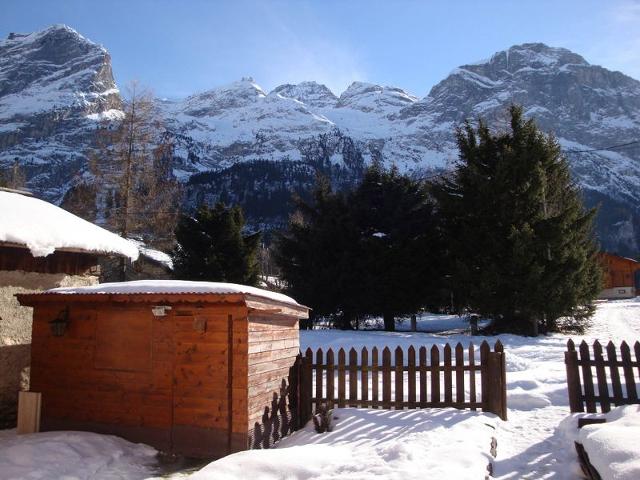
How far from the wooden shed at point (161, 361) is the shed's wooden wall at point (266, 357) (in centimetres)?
2

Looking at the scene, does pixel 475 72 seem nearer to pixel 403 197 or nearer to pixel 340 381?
pixel 403 197

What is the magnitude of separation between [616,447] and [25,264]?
8984 mm

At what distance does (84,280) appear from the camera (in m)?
9.97

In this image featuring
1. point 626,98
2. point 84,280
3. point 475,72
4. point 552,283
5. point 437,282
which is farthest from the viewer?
point 475,72

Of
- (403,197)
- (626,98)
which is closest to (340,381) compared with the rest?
(403,197)

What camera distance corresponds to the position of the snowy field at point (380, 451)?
17.4 ft

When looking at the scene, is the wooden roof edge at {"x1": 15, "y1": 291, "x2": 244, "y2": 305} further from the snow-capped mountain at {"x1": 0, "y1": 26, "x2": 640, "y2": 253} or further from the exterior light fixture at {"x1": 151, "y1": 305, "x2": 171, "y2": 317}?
the snow-capped mountain at {"x1": 0, "y1": 26, "x2": 640, "y2": 253}

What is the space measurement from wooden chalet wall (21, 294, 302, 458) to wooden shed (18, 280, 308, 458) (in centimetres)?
1

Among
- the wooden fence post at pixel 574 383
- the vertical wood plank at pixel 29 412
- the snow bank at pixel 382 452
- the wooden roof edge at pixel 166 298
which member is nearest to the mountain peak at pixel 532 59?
the wooden fence post at pixel 574 383

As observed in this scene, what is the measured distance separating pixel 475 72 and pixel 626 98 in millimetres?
53927

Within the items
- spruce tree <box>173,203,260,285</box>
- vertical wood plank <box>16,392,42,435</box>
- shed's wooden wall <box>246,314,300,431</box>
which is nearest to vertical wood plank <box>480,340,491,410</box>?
shed's wooden wall <box>246,314,300,431</box>

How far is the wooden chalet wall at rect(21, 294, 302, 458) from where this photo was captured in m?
6.73

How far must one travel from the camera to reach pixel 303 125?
16138 cm

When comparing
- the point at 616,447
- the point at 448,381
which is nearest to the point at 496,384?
the point at 448,381
